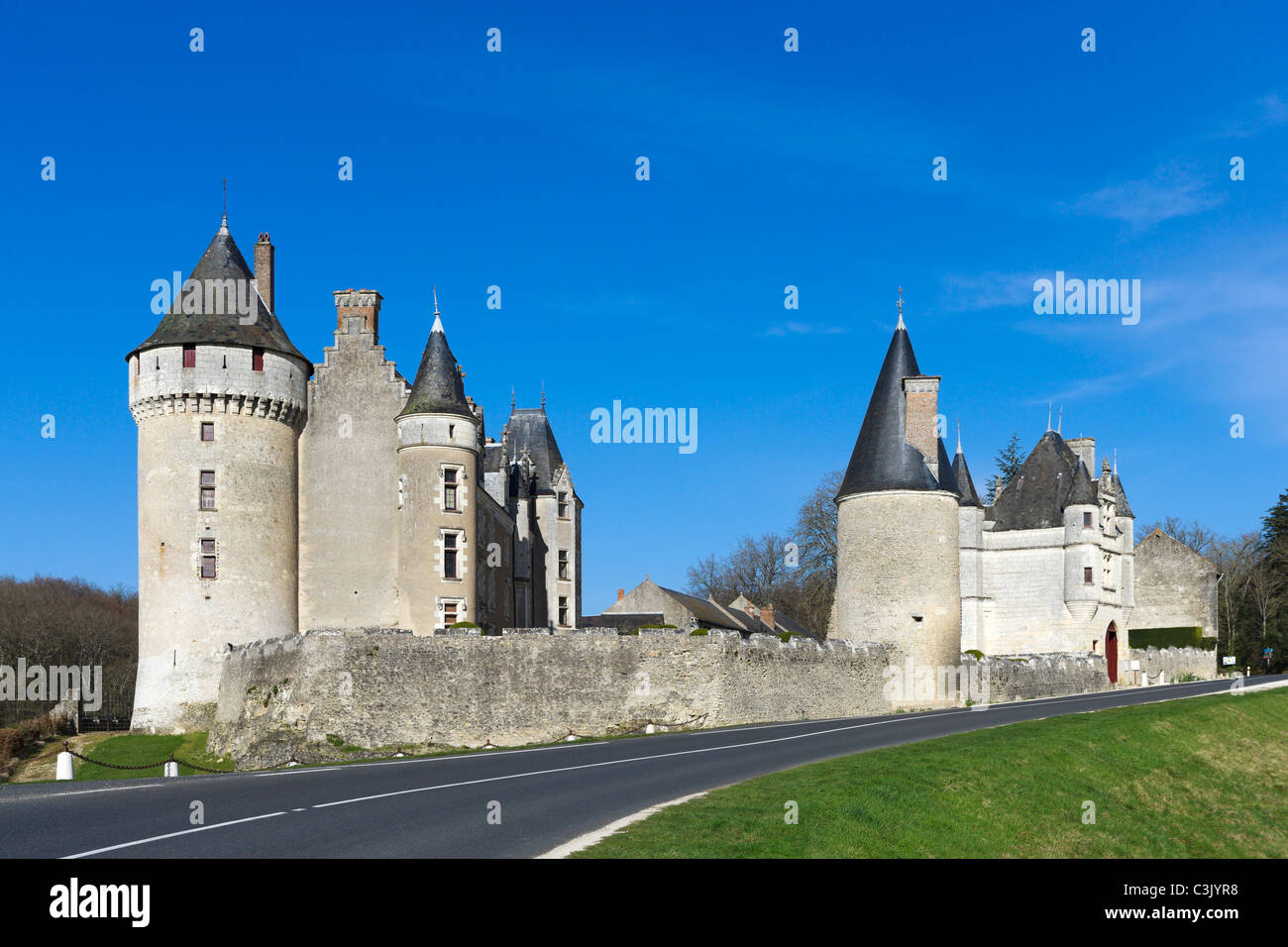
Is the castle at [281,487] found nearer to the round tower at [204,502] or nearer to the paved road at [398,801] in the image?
the round tower at [204,502]

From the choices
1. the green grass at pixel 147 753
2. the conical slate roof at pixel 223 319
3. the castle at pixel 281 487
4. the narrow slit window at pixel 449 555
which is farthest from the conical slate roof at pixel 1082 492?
the green grass at pixel 147 753

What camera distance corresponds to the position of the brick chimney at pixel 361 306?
41000 millimetres

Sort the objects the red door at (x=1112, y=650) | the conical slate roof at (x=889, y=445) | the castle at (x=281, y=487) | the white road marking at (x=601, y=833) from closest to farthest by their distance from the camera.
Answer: the white road marking at (x=601, y=833), the castle at (x=281, y=487), the conical slate roof at (x=889, y=445), the red door at (x=1112, y=650)

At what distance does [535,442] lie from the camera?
50.0 metres

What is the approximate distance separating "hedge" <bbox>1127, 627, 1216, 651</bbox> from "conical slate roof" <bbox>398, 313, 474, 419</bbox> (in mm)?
44379

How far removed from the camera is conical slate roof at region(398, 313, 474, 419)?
123ft

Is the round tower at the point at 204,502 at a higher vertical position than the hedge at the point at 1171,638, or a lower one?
higher

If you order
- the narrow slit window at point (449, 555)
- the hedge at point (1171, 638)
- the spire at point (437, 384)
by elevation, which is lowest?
the hedge at point (1171, 638)

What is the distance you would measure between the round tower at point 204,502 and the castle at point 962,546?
2017 centimetres

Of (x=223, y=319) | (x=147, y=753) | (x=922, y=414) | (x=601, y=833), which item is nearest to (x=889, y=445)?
(x=922, y=414)

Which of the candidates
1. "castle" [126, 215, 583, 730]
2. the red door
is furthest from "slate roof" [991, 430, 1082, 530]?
"castle" [126, 215, 583, 730]
